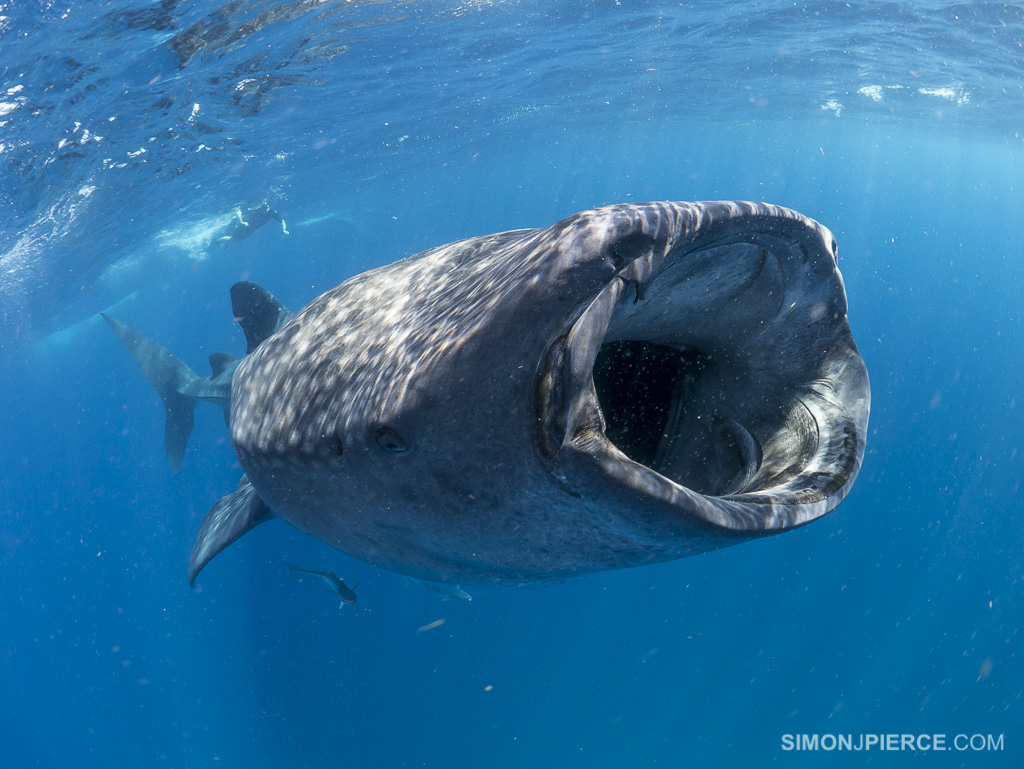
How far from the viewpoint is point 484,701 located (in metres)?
14.9

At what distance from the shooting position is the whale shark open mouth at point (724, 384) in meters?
1.29

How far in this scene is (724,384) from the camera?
232 centimetres

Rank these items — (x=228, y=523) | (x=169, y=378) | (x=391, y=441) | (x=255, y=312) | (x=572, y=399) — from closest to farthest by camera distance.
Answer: (x=572, y=399) < (x=391, y=441) < (x=228, y=523) < (x=255, y=312) < (x=169, y=378)

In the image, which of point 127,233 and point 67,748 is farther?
point 67,748

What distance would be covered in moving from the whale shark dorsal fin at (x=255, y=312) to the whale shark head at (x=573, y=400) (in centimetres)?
325

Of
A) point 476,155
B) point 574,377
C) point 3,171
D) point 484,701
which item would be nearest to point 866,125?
point 476,155

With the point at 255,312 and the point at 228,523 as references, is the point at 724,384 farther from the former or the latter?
the point at 255,312

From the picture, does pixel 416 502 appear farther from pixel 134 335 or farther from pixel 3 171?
pixel 3 171

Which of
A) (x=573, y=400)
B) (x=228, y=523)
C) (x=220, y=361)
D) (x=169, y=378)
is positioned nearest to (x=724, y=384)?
(x=573, y=400)

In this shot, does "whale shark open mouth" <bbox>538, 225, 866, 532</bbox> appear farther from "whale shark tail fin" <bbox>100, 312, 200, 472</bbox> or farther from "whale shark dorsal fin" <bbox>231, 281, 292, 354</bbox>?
"whale shark tail fin" <bbox>100, 312, 200, 472</bbox>

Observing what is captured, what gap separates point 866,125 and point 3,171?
41847mm

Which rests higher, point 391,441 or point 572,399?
point 572,399

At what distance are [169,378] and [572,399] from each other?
37.6ft

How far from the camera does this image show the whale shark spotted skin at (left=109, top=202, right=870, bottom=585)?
1374mm
